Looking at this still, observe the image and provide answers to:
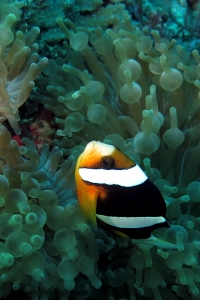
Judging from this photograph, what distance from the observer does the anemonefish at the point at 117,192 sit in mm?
842

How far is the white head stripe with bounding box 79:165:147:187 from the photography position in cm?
84

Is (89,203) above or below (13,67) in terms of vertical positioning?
below

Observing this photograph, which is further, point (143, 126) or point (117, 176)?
point (143, 126)

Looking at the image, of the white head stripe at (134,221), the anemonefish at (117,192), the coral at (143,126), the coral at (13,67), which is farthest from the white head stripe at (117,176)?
the coral at (13,67)

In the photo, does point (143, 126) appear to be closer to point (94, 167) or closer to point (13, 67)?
point (94, 167)

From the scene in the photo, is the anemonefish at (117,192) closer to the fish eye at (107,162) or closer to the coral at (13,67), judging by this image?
the fish eye at (107,162)

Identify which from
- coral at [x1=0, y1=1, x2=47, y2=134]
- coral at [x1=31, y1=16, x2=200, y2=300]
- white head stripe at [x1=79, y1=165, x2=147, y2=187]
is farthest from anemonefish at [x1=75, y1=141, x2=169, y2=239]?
coral at [x1=0, y1=1, x2=47, y2=134]

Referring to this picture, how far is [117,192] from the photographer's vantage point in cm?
86

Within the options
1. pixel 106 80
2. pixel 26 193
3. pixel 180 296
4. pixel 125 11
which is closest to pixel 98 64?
pixel 106 80

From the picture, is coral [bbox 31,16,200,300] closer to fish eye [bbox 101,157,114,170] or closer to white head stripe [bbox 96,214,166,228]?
white head stripe [bbox 96,214,166,228]

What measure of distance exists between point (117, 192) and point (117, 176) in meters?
0.04

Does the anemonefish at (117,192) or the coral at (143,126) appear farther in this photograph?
the coral at (143,126)

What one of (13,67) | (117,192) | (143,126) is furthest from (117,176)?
(13,67)

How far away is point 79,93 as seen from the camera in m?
1.25
